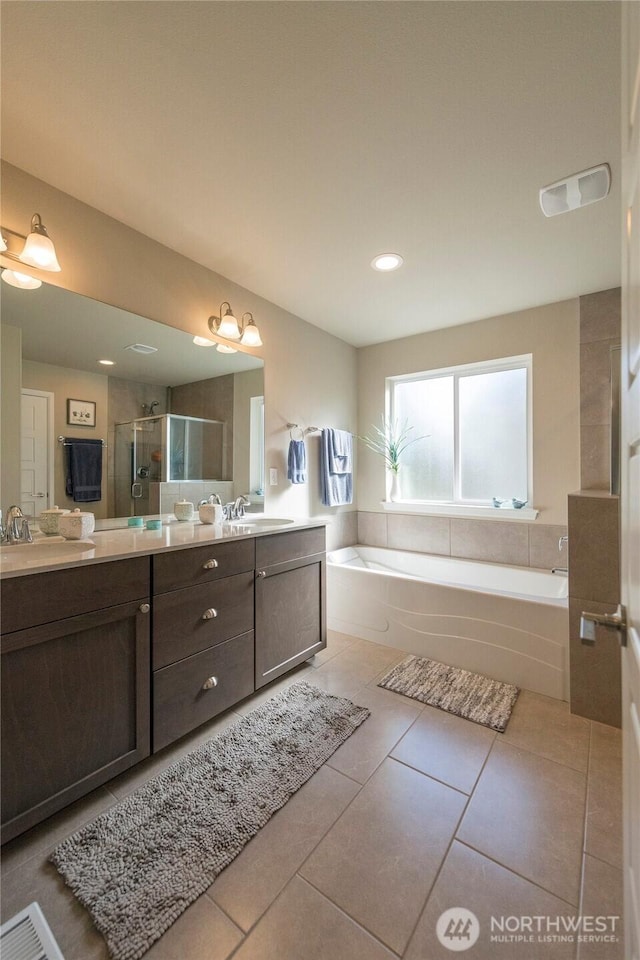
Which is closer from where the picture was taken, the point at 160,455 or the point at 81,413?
the point at 81,413

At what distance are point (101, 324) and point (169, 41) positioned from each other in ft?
3.57

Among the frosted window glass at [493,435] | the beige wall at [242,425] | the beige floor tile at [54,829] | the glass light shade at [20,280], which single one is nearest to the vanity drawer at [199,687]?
the beige floor tile at [54,829]

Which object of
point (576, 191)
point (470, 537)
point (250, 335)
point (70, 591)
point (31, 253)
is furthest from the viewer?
point (470, 537)

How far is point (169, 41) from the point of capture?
1.09 meters

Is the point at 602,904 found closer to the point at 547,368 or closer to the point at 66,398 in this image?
the point at 66,398

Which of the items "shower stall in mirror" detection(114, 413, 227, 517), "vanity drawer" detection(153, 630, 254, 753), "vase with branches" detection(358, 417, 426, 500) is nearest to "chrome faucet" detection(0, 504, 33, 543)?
"shower stall in mirror" detection(114, 413, 227, 517)

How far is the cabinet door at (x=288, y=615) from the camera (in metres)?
1.92

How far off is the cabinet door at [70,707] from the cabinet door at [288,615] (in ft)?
1.99

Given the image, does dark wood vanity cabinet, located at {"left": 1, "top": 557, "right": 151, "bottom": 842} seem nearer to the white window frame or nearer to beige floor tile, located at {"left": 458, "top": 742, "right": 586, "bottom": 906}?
beige floor tile, located at {"left": 458, "top": 742, "right": 586, "bottom": 906}

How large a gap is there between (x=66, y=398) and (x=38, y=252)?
58 cm

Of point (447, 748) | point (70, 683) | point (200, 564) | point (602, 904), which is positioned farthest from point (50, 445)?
point (602, 904)

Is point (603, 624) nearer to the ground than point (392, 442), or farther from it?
nearer to the ground

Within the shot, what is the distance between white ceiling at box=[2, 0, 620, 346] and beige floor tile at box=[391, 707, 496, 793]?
2389mm

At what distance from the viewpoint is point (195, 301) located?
86.8 inches
